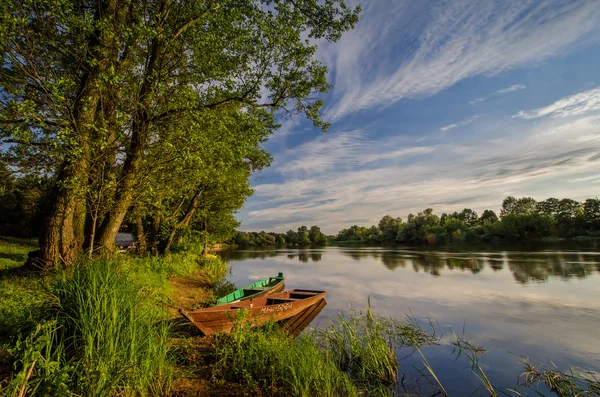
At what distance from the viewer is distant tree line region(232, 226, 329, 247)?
96875 mm

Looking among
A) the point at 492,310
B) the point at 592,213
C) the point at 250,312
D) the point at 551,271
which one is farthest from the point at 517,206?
the point at 250,312

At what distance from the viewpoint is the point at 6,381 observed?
9.16 ft

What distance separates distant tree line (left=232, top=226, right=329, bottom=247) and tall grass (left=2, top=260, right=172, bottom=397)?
90.4m

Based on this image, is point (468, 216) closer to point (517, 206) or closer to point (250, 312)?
point (517, 206)

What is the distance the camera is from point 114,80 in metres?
6.38

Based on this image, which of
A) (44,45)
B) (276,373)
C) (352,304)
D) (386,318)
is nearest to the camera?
(276,373)

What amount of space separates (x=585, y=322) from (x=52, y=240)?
1715cm

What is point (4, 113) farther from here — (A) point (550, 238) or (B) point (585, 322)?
(A) point (550, 238)

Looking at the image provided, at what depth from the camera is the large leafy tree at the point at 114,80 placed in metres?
6.26

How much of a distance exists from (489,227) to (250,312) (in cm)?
6765

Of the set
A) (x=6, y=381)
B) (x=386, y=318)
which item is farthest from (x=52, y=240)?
(x=386, y=318)

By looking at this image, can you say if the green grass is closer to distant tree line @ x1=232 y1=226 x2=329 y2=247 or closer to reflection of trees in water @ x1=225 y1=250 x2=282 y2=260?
reflection of trees in water @ x1=225 y1=250 x2=282 y2=260

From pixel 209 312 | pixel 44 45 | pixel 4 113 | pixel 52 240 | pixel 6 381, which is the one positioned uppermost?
pixel 44 45

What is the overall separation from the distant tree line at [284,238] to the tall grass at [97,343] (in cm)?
9041
